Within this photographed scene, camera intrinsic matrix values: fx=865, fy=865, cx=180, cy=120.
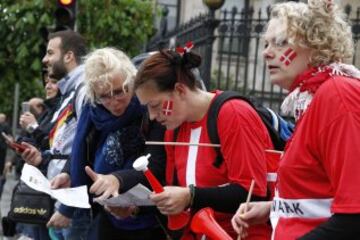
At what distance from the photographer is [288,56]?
119 inches

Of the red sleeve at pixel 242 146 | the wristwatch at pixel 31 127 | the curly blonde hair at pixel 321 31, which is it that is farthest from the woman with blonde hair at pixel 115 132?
the wristwatch at pixel 31 127

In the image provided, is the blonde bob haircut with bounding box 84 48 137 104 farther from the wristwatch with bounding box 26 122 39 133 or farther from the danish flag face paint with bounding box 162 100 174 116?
the wristwatch with bounding box 26 122 39 133

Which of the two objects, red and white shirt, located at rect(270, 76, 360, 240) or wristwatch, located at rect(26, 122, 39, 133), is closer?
red and white shirt, located at rect(270, 76, 360, 240)

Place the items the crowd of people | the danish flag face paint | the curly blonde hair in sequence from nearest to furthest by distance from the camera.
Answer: the crowd of people < the curly blonde hair < the danish flag face paint

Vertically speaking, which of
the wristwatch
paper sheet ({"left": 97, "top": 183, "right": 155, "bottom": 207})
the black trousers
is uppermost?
paper sheet ({"left": 97, "top": 183, "right": 155, "bottom": 207})

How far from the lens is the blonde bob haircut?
475 cm

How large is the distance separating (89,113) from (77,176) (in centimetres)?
44

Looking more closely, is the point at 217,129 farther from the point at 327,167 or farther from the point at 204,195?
the point at 327,167

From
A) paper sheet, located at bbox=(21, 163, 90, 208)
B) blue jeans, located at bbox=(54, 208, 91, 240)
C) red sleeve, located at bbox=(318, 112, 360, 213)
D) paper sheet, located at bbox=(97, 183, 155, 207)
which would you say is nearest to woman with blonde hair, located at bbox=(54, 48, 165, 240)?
paper sheet, located at bbox=(21, 163, 90, 208)

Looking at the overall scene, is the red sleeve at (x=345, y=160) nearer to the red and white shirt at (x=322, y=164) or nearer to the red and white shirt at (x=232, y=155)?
the red and white shirt at (x=322, y=164)

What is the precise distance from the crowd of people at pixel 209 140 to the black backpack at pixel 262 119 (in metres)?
0.03

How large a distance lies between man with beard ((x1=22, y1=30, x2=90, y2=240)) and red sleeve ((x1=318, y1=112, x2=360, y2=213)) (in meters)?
3.10

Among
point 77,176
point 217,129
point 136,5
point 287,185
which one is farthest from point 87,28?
point 287,185

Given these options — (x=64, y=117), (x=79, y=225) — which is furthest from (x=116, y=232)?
(x=64, y=117)
